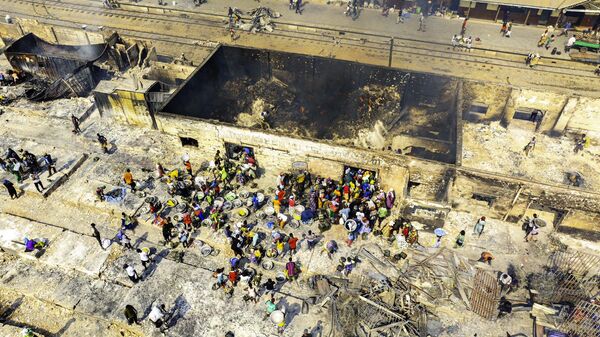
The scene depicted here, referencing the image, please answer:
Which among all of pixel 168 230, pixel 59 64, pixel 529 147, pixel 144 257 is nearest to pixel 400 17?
pixel 529 147

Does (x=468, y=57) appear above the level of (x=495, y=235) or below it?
above

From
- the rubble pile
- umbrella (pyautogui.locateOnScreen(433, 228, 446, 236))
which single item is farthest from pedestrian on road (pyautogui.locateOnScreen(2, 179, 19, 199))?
umbrella (pyautogui.locateOnScreen(433, 228, 446, 236))

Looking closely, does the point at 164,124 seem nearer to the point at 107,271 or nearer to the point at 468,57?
the point at 107,271

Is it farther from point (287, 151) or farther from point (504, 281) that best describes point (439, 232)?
point (287, 151)

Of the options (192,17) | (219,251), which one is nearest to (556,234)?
(219,251)

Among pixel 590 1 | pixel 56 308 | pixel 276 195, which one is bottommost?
pixel 56 308

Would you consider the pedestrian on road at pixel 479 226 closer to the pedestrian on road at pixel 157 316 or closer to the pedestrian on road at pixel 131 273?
the pedestrian on road at pixel 157 316

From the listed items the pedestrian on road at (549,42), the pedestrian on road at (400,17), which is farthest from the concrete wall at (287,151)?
the pedestrian on road at (549,42)
